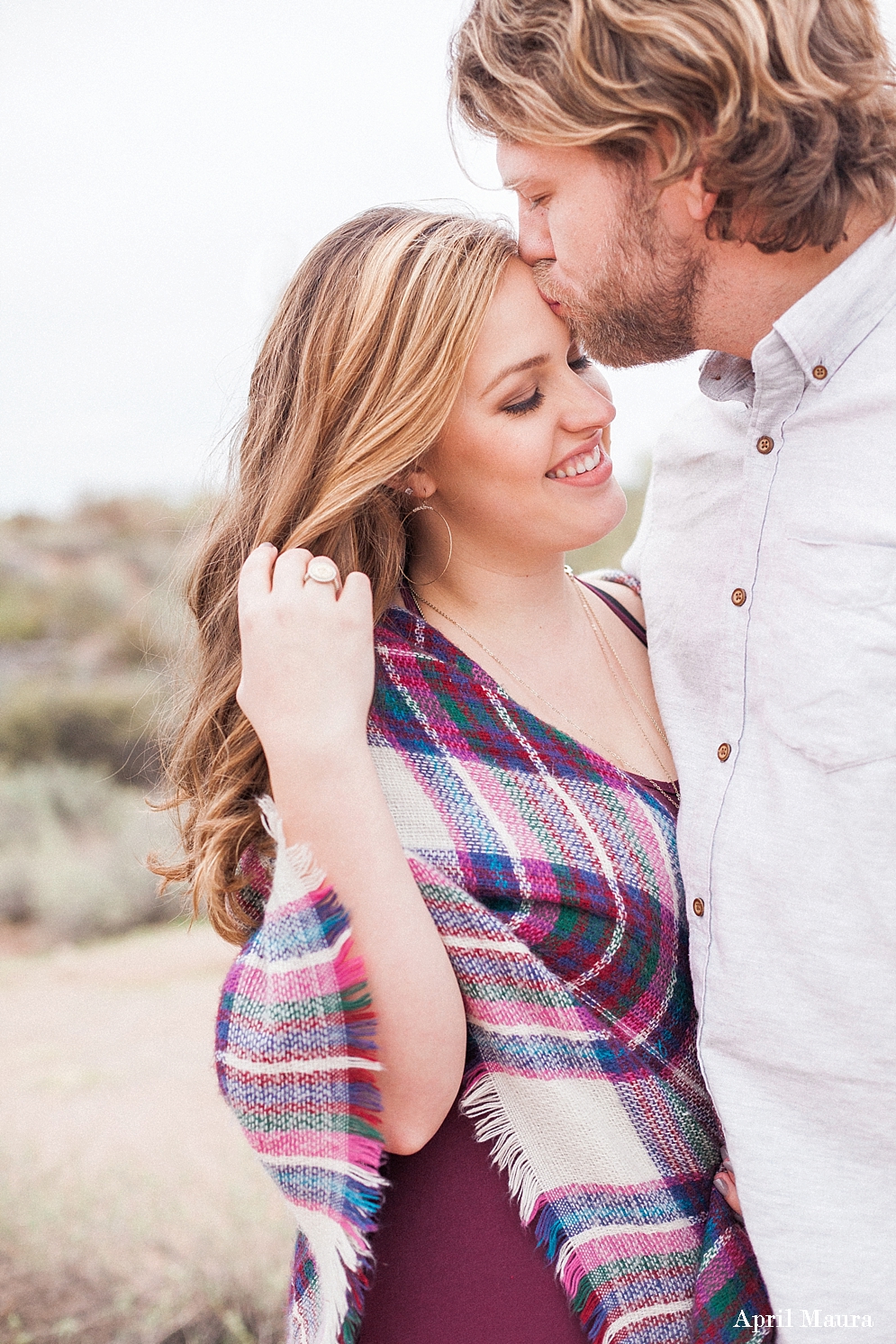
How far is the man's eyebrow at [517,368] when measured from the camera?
5.14ft

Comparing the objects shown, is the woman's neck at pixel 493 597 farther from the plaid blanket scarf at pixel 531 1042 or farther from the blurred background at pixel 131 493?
the blurred background at pixel 131 493

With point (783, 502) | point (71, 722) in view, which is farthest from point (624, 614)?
point (71, 722)

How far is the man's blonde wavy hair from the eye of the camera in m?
1.29

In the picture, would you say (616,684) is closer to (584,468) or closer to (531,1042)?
(584,468)

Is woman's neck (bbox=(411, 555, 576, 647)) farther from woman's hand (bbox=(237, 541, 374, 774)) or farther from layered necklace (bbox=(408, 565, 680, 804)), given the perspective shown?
woman's hand (bbox=(237, 541, 374, 774))

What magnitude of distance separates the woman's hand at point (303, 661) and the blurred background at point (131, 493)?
546 mm

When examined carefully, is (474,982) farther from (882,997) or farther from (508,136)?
(508,136)

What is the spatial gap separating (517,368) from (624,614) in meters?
0.48

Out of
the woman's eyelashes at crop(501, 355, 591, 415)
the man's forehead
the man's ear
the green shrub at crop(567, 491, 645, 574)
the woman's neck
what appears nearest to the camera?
the man's ear

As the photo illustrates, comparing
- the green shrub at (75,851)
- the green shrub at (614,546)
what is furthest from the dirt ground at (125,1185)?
the green shrub at (614,546)

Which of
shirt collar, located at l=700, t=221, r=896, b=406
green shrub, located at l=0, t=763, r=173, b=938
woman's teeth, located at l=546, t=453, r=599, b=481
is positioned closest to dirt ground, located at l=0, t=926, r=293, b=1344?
green shrub, located at l=0, t=763, r=173, b=938

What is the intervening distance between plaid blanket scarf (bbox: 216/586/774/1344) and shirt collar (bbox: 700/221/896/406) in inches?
24.6

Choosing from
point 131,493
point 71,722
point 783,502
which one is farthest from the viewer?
point 131,493

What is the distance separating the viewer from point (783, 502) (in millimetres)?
1371
